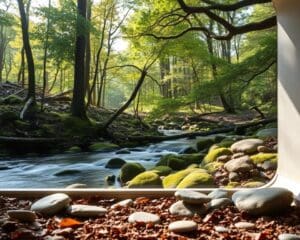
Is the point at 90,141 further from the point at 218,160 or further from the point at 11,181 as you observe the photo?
the point at 218,160

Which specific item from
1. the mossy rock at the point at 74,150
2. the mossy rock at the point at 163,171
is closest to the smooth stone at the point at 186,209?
the mossy rock at the point at 163,171

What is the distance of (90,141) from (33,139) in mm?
1604

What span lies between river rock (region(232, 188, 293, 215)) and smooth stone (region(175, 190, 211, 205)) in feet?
0.75

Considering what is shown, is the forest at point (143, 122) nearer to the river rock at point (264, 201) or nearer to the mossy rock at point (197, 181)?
the mossy rock at point (197, 181)

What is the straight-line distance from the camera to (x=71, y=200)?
125 inches

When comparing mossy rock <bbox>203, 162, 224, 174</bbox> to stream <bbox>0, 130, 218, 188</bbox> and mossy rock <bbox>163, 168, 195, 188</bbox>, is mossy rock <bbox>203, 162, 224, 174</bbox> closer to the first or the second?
mossy rock <bbox>163, 168, 195, 188</bbox>

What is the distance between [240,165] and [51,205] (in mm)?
3129

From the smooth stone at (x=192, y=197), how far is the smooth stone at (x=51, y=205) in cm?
86

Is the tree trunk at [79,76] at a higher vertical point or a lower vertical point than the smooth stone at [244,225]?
higher

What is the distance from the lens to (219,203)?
283 cm

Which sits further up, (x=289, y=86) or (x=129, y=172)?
(x=289, y=86)

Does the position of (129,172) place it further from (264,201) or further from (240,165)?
(264,201)

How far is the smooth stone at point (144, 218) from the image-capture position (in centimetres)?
262

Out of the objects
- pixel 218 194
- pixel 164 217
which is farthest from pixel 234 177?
pixel 164 217
